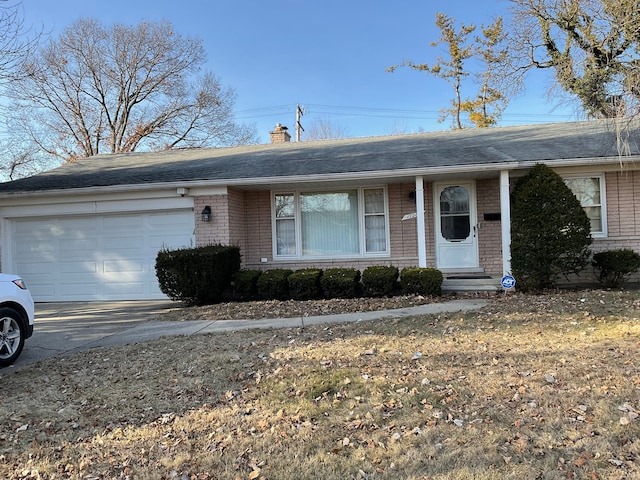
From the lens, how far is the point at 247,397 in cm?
429

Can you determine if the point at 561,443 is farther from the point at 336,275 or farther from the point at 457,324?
the point at 336,275

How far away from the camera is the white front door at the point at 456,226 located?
11.0 metres

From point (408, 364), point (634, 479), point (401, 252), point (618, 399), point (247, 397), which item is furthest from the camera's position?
point (401, 252)

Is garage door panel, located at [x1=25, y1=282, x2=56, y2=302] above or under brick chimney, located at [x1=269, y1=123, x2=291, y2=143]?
under

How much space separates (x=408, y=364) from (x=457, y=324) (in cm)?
212

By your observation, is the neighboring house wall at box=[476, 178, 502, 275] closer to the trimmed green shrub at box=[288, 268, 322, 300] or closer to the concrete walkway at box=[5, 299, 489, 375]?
the concrete walkway at box=[5, 299, 489, 375]

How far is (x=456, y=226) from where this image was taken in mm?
11164

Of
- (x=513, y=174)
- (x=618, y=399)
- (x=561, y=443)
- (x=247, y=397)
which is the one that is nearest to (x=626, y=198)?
(x=513, y=174)

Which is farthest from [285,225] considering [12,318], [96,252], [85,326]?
[12,318]

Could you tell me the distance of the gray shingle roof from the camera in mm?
10000

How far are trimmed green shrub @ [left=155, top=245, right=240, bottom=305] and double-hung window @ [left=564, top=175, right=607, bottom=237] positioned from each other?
8.12 metres

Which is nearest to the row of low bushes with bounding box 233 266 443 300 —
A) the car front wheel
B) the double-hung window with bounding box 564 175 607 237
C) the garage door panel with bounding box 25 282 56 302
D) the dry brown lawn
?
the dry brown lawn

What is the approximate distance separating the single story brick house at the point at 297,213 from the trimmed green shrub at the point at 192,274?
3.75 feet

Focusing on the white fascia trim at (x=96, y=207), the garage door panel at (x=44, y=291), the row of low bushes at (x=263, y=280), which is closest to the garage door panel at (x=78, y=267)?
the garage door panel at (x=44, y=291)
